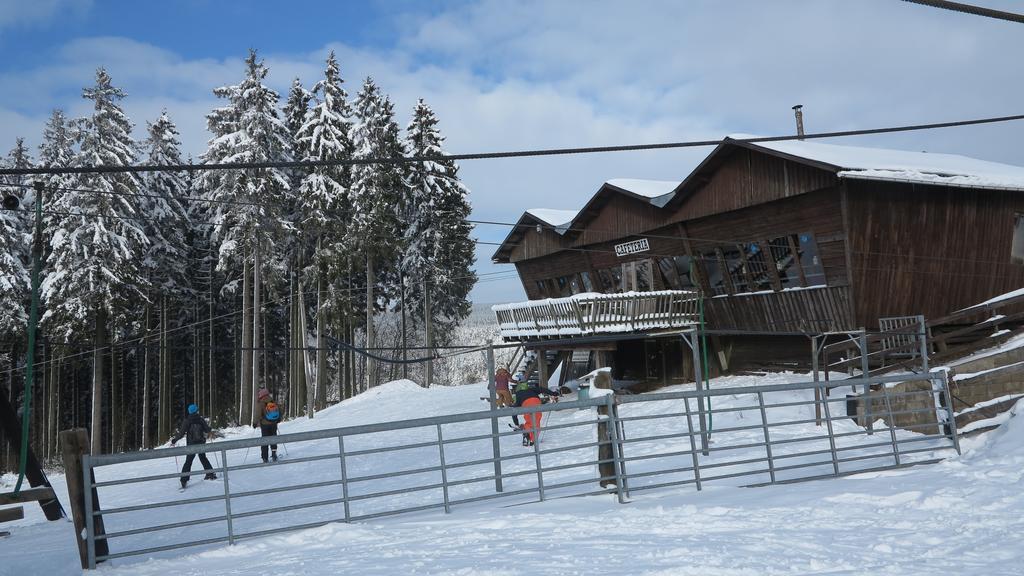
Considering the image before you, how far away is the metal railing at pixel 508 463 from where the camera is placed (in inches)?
303

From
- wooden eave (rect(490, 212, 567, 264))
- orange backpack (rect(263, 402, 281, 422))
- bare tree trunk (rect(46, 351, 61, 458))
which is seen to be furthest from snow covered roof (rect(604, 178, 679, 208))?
bare tree trunk (rect(46, 351, 61, 458))

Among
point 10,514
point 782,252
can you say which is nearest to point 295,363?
point 782,252

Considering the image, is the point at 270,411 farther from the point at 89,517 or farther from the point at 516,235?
the point at 516,235

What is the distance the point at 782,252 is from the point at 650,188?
6.45m

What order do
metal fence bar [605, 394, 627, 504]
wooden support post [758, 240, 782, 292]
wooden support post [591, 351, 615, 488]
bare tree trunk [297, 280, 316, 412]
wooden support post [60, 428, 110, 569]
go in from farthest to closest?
1. bare tree trunk [297, 280, 316, 412]
2. wooden support post [758, 240, 782, 292]
3. wooden support post [591, 351, 615, 488]
4. metal fence bar [605, 394, 627, 504]
5. wooden support post [60, 428, 110, 569]

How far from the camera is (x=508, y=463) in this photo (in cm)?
1495

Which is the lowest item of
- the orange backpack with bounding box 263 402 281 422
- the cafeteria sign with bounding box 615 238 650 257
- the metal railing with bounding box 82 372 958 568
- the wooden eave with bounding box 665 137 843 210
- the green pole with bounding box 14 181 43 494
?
the metal railing with bounding box 82 372 958 568

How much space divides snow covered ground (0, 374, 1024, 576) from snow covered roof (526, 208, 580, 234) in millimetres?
18682

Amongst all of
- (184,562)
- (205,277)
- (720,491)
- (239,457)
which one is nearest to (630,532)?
(720,491)

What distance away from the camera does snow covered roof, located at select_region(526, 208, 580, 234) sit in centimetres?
2811

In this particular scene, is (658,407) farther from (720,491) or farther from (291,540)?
(291,540)

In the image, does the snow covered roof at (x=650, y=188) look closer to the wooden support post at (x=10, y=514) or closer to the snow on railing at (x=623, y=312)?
the snow on railing at (x=623, y=312)

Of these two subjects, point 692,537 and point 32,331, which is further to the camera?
point 32,331

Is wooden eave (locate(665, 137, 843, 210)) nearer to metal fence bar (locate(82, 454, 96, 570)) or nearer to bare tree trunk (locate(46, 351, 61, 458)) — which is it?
metal fence bar (locate(82, 454, 96, 570))
